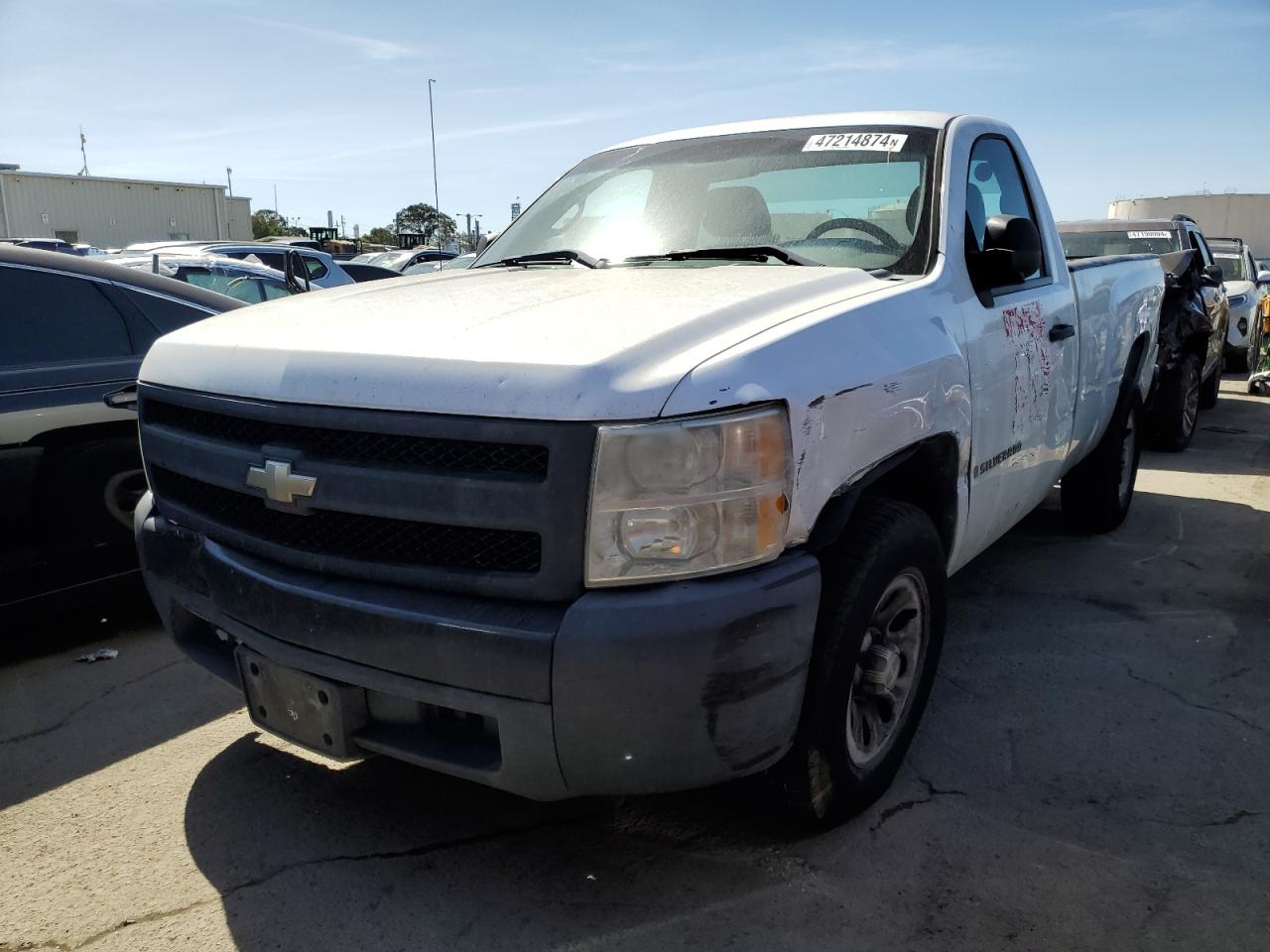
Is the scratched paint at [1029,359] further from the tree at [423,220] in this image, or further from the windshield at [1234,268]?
the tree at [423,220]

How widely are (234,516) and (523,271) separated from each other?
1227 millimetres

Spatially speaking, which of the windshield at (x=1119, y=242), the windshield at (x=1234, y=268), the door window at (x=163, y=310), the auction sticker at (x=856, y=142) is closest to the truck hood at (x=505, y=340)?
the auction sticker at (x=856, y=142)

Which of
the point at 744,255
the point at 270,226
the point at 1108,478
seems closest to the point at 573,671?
the point at 744,255

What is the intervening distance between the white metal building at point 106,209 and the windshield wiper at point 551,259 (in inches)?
1669

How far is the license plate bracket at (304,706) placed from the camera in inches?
86.8

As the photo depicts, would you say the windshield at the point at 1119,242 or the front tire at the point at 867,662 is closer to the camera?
the front tire at the point at 867,662

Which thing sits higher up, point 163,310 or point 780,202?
point 780,202

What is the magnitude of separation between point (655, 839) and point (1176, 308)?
7103 mm

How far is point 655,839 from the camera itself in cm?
260

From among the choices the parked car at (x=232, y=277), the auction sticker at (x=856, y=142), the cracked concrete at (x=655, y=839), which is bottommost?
the cracked concrete at (x=655, y=839)

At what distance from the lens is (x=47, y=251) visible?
4000 mm

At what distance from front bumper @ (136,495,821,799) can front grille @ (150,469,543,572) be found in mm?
73

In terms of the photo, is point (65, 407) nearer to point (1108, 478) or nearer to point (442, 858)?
point (442, 858)

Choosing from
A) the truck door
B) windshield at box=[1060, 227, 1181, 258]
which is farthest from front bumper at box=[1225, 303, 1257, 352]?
the truck door
